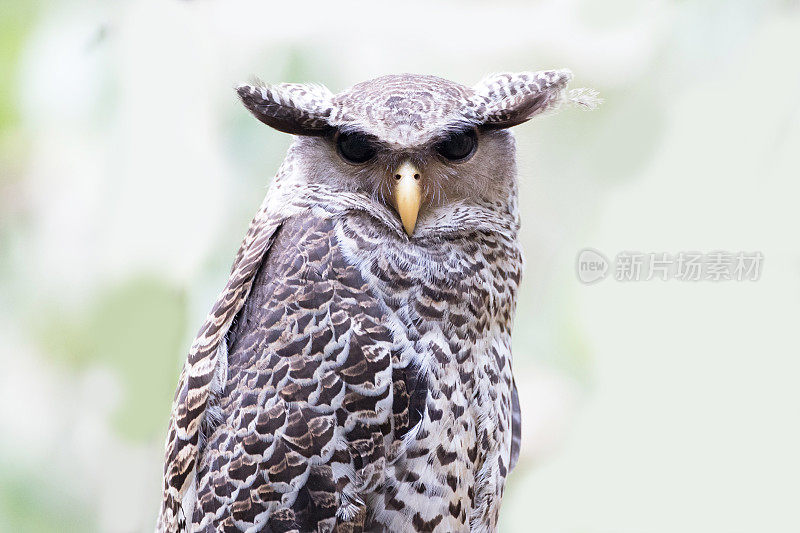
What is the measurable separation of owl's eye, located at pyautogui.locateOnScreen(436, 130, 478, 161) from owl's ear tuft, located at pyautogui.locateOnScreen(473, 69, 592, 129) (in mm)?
32

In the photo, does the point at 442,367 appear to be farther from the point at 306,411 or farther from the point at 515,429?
the point at 515,429

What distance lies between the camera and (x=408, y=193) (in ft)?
3.92

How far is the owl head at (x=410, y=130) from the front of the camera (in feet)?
3.97

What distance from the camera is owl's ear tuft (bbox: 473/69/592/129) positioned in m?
1.25

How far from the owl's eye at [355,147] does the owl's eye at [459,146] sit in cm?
11
